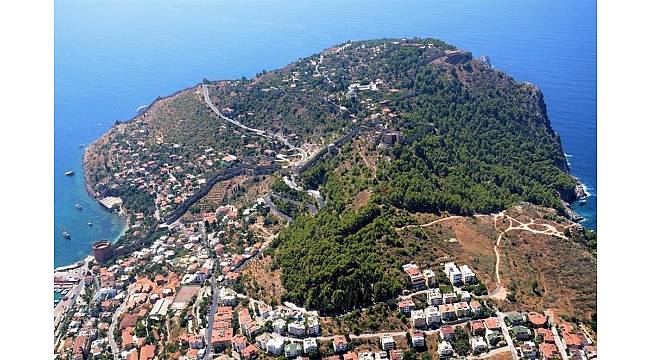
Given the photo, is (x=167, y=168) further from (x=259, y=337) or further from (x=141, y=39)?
(x=141, y=39)

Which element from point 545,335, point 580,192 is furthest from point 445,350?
point 580,192

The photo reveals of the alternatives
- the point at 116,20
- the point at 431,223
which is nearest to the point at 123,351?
the point at 431,223

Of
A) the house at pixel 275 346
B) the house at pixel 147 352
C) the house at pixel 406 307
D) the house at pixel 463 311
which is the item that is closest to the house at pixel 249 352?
the house at pixel 275 346

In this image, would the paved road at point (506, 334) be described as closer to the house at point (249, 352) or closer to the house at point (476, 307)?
the house at point (476, 307)

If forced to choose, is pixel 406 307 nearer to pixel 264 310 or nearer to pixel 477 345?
pixel 477 345

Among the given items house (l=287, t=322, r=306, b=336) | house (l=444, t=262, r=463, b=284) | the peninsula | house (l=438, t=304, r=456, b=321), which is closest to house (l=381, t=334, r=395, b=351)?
the peninsula

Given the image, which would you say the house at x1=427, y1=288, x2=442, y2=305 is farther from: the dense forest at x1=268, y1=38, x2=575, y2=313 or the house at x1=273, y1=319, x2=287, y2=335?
the house at x1=273, y1=319, x2=287, y2=335
